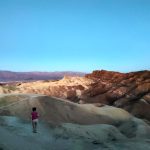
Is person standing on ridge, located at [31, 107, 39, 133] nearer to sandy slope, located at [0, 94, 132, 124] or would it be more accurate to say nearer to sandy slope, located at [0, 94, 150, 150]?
sandy slope, located at [0, 94, 150, 150]

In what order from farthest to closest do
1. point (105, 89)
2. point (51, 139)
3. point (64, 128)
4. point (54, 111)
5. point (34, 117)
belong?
point (105, 89) → point (54, 111) → point (64, 128) → point (51, 139) → point (34, 117)

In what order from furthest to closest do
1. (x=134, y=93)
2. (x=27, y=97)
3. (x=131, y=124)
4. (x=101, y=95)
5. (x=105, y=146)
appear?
(x=101, y=95) < (x=134, y=93) < (x=27, y=97) < (x=131, y=124) < (x=105, y=146)

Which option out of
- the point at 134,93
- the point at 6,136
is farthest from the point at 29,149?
the point at 134,93

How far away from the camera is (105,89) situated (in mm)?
71188

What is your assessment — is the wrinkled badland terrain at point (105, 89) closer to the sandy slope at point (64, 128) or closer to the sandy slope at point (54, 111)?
the sandy slope at point (64, 128)

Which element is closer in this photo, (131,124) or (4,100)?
(131,124)

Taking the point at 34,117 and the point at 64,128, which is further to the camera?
the point at 64,128

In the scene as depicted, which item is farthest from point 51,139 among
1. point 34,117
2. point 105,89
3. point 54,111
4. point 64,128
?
point 105,89

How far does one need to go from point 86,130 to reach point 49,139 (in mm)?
6996

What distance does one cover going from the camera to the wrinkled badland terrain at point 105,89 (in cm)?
6231

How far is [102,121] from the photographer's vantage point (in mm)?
40562

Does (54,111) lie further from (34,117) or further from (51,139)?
(34,117)

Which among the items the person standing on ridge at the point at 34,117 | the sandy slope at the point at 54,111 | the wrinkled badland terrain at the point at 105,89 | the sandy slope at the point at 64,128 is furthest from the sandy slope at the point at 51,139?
the wrinkled badland terrain at the point at 105,89

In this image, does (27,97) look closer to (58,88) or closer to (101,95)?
(101,95)
